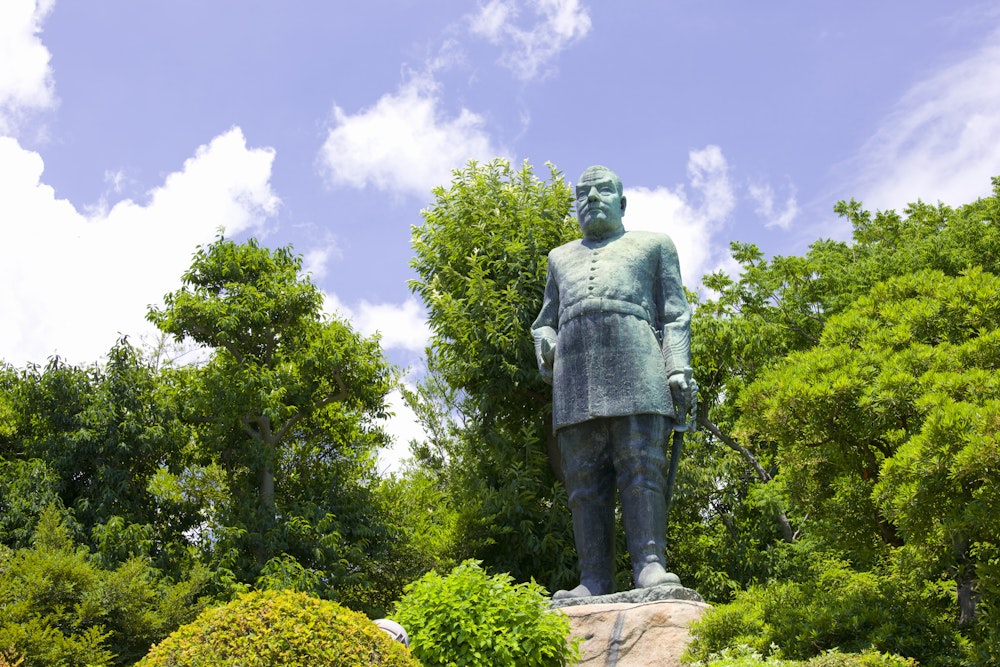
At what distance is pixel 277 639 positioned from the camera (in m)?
4.59

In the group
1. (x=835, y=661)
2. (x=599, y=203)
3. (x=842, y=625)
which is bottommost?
(x=835, y=661)

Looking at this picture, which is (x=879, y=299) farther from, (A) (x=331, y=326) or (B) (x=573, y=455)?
(A) (x=331, y=326)

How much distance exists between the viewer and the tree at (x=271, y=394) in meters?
11.7

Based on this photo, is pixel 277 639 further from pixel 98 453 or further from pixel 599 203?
pixel 98 453

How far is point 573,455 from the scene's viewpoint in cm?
781

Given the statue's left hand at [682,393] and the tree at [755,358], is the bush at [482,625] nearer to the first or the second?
the statue's left hand at [682,393]

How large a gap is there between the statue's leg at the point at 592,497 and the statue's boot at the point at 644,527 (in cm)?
26

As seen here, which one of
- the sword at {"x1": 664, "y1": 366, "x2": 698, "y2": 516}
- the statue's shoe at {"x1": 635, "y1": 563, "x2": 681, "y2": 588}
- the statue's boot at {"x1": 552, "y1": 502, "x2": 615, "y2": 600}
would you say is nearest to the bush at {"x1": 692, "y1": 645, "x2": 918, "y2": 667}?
the statue's shoe at {"x1": 635, "y1": 563, "x2": 681, "y2": 588}

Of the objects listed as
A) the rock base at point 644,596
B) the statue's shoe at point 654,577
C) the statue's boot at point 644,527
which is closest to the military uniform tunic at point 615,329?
the statue's boot at point 644,527

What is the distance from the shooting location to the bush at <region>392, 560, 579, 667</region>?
19.1ft

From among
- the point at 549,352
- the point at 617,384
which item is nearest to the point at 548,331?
the point at 549,352

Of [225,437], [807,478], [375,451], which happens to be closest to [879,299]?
[807,478]

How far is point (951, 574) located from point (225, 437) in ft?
28.6

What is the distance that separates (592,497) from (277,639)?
363cm
